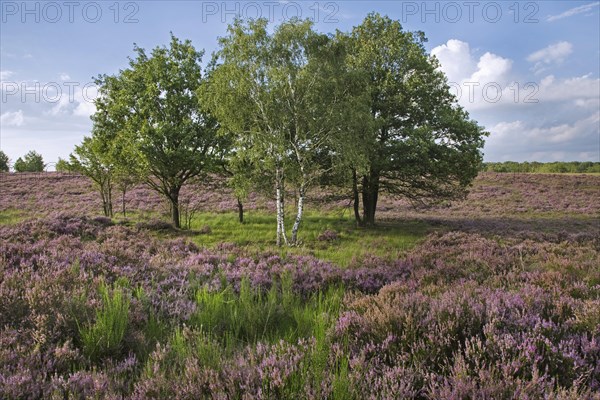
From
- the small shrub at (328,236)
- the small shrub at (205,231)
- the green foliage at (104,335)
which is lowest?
the small shrub at (328,236)

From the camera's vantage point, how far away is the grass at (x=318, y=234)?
51.2 feet

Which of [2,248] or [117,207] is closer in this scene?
[2,248]

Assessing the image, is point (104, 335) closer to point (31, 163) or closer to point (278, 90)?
point (278, 90)

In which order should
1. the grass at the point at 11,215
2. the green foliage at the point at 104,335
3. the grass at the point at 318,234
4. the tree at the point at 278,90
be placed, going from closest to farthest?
the green foliage at the point at 104,335 → the grass at the point at 318,234 → the tree at the point at 278,90 → the grass at the point at 11,215

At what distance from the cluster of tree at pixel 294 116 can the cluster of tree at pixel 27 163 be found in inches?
2768

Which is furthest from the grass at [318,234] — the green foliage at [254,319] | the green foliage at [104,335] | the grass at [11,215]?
the grass at [11,215]

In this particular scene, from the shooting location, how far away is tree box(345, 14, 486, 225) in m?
19.0

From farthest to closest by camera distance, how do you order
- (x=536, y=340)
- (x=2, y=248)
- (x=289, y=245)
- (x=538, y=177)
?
(x=538, y=177), (x=289, y=245), (x=2, y=248), (x=536, y=340)

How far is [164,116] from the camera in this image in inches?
838

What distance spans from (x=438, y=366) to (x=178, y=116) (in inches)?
851

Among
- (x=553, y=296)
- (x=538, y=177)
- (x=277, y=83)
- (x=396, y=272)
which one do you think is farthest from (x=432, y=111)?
(x=538, y=177)

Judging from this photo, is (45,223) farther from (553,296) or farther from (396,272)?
(553,296)

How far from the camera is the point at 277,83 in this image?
58.0 feet

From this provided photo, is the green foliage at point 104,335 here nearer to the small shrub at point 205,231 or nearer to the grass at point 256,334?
the grass at point 256,334
